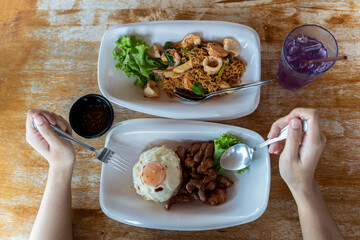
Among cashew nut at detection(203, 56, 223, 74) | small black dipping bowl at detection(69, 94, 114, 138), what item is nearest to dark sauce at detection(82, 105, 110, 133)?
small black dipping bowl at detection(69, 94, 114, 138)

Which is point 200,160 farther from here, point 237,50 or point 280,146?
point 237,50

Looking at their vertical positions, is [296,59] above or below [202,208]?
above

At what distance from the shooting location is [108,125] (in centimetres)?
178

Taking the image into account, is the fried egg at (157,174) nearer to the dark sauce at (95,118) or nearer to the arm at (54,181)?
the dark sauce at (95,118)

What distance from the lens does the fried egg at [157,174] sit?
5.47 ft

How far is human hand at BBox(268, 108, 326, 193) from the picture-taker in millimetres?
1311

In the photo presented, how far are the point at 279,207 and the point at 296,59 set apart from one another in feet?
3.70

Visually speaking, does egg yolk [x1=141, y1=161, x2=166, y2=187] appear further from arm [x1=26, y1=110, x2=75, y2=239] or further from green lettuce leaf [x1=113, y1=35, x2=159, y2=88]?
green lettuce leaf [x1=113, y1=35, x2=159, y2=88]

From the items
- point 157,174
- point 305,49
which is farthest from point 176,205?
point 305,49

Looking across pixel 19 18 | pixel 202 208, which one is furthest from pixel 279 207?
pixel 19 18

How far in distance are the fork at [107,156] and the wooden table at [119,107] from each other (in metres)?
0.24

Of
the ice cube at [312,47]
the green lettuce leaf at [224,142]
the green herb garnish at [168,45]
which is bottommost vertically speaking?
the green lettuce leaf at [224,142]

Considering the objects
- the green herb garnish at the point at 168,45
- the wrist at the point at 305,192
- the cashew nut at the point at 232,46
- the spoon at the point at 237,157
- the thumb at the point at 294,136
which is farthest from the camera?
the green herb garnish at the point at 168,45

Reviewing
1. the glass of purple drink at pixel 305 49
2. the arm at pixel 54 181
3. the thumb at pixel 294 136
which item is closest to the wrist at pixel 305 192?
the thumb at pixel 294 136
